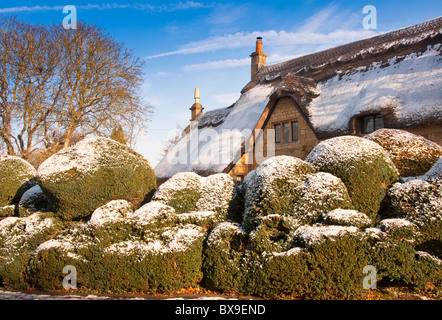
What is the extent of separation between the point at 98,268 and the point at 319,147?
5537mm

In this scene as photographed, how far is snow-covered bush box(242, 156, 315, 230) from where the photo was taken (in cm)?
739

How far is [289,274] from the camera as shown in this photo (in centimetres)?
647

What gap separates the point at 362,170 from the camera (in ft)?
24.7

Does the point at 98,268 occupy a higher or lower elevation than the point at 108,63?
lower

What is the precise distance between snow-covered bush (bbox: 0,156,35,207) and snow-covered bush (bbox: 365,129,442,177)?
1048 cm

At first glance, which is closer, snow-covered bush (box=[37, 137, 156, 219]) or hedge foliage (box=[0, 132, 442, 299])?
hedge foliage (box=[0, 132, 442, 299])

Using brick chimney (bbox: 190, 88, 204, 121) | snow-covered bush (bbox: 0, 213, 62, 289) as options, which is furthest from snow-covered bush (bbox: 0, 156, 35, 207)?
brick chimney (bbox: 190, 88, 204, 121)

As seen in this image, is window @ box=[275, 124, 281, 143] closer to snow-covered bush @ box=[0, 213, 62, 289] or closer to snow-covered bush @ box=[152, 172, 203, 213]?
snow-covered bush @ box=[152, 172, 203, 213]

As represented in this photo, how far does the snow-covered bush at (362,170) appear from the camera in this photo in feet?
24.4

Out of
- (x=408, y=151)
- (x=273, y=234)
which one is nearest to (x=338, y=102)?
(x=408, y=151)
